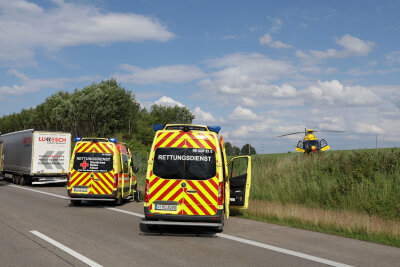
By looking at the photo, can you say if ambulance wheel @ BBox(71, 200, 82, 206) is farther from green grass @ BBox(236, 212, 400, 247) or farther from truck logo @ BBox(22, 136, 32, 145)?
truck logo @ BBox(22, 136, 32, 145)

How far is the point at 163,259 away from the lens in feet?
21.5

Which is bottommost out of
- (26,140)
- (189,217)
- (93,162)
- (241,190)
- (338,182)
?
(189,217)

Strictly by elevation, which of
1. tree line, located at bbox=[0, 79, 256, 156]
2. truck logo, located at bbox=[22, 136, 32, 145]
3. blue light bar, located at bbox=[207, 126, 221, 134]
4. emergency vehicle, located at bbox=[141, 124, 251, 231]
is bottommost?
emergency vehicle, located at bbox=[141, 124, 251, 231]

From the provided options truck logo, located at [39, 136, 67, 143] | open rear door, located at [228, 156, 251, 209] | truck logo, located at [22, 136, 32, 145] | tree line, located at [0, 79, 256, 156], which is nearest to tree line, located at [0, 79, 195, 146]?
tree line, located at [0, 79, 256, 156]

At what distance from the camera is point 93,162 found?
14648 millimetres

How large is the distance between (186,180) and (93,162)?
690 cm

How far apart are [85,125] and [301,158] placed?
196 feet

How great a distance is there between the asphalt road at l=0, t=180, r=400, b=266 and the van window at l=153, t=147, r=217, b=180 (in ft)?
4.35

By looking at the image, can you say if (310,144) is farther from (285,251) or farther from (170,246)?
(170,246)

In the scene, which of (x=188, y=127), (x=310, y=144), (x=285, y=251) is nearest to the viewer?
(x=285, y=251)

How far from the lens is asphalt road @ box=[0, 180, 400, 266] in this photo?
651 centimetres

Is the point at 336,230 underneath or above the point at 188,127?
underneath

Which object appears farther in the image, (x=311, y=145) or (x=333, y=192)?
(x=311, y=145)

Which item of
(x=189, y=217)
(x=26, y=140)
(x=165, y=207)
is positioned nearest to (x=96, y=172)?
(x=165, y=207)
